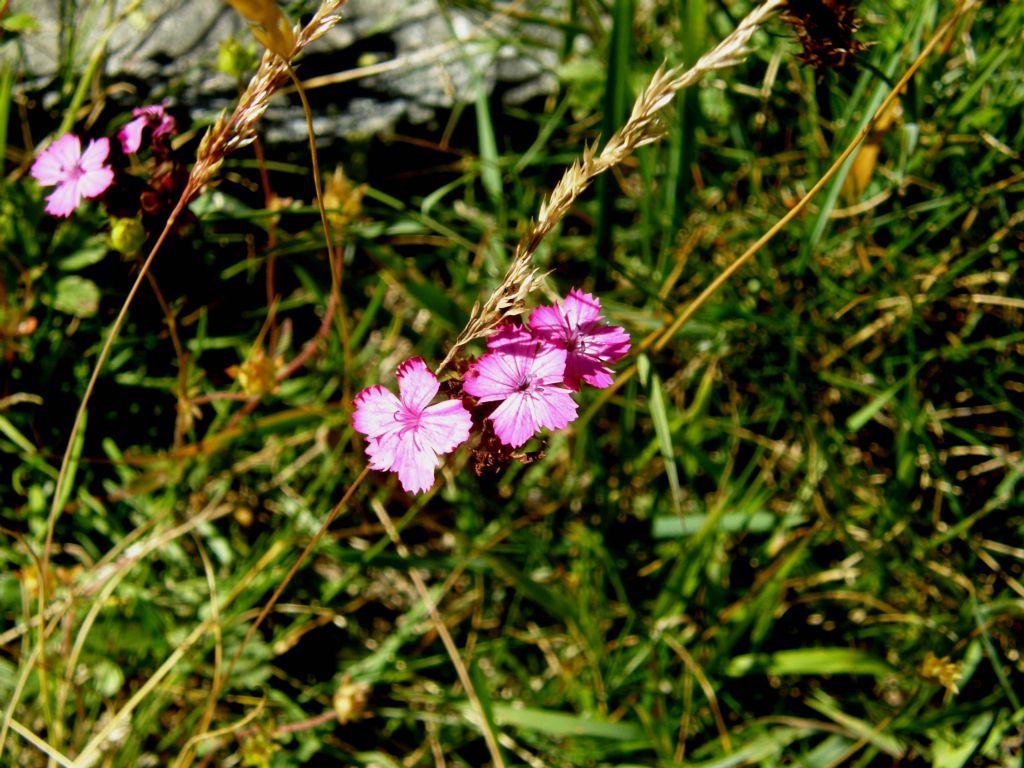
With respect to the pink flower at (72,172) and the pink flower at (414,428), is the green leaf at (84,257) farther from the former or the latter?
the pink flower at (414,428)

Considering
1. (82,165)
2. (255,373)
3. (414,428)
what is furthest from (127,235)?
(414,428)

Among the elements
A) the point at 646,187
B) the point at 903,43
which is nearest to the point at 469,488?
the point at 646,187

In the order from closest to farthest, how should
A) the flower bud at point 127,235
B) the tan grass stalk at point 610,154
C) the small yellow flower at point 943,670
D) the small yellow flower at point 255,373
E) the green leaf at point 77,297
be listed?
1. the tan grass stalk at point 610,154
2. the flower bud at point 127,235
3. the small yellow flower at point 943,670
4. the small yellow flower at point 255,373
5. the green leaf at point 77,297

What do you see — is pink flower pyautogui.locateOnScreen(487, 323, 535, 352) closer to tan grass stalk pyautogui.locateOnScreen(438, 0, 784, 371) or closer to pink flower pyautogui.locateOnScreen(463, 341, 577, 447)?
pink flower pyautogui.locateOnScreen(463, 341, 577, 447)

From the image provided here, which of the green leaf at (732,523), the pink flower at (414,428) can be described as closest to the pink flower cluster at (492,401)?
the pink flower at (414,428)

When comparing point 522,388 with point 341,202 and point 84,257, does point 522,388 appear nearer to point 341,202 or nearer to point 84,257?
point 341,202
